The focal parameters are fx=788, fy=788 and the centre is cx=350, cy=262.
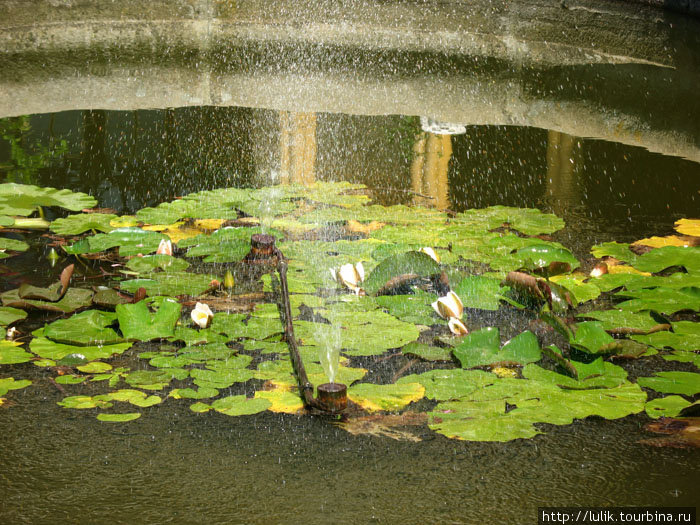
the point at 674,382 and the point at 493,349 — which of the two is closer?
the point at 674,382

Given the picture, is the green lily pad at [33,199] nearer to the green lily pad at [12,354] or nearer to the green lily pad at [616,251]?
the green lily pad at [12,354]

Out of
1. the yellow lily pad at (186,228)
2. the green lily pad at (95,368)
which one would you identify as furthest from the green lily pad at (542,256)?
the green lily pad at (95,368)

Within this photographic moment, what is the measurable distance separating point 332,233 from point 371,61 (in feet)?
5.86

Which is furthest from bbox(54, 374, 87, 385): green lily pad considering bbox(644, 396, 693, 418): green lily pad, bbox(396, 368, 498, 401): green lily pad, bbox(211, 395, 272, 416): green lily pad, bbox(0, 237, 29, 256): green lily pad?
bbox(644, 396, 693, 418): green lily pad

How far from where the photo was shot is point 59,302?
2180 mm

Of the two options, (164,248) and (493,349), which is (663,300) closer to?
(493,349)

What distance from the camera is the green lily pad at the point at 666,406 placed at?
1.68 m

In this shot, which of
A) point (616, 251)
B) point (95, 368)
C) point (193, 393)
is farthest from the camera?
point (616, 251)

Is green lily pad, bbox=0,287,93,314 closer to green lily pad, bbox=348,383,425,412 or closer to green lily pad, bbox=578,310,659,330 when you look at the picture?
green lily pad, bbox=348,383,425,412

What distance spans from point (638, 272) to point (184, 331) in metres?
1.47

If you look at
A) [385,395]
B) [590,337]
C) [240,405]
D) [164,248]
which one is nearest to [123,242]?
[164,248]

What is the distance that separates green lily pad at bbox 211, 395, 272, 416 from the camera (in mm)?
1667

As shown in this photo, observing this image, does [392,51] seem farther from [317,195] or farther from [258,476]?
[258,476]

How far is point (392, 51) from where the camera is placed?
4352 millimetres
